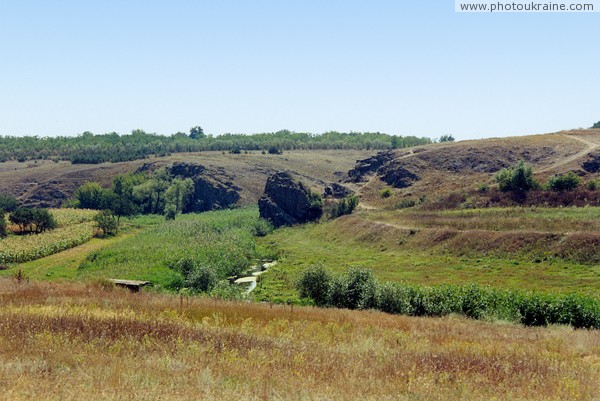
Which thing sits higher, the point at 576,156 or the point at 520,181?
the point at 576,156

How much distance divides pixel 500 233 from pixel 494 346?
5603 centimetres

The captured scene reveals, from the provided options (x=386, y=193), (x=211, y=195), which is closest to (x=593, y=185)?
(x=386, y=193)

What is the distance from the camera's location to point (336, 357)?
647 inches

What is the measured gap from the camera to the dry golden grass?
496 inches

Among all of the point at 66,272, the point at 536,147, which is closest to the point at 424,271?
the point at 66,272

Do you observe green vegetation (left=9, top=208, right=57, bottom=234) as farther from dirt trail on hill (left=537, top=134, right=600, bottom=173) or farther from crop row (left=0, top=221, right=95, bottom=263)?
dirt trail on hill (left=537, top=134, right=600, bottom=173)

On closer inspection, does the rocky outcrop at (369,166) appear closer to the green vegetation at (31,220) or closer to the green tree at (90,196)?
the green tree at (90,196)

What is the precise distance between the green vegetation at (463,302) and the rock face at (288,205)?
280 feet

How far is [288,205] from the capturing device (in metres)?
138

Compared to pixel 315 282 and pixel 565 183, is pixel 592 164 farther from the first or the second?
pixel 315 282

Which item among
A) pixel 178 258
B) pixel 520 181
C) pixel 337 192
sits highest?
pixel 520 181

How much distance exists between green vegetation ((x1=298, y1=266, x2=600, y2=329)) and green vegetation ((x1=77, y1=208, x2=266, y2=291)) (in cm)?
1706

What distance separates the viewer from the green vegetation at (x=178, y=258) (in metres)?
62.9

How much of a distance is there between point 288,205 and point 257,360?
12244 cm
